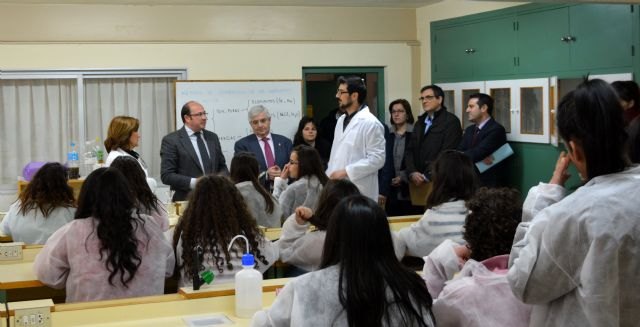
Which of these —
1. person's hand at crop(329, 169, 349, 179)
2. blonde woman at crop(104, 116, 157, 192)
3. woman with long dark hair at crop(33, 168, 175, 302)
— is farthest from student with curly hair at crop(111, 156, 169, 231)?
blonde woman at crop(104, 116, 157, 192)

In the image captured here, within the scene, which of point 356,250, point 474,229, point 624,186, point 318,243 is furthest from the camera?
point 318,243

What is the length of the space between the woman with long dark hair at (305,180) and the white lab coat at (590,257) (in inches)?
122

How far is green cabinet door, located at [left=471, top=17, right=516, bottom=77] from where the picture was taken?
698 cm

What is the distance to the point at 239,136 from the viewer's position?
7.95 meters

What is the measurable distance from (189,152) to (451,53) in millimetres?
2825

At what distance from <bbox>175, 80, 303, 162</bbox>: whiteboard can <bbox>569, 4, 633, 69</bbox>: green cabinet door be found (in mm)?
2835

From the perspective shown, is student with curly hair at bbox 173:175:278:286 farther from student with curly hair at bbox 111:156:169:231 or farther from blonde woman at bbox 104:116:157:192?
blonde woman at bbox 104:116:157:192

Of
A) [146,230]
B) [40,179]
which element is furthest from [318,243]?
[40,179]

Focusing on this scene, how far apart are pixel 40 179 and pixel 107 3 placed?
3.56 metres

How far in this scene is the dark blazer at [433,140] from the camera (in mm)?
7137

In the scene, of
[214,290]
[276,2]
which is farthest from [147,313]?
[276,2]

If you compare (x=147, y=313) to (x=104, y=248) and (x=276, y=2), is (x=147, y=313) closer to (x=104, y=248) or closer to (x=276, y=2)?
(x=104, y=248)

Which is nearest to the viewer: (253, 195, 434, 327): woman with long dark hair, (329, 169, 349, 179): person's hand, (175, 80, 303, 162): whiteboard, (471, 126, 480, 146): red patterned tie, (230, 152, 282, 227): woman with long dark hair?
(253, 195, 434, 327): woman with long dark hair

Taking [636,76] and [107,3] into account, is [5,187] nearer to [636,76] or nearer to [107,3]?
[107,3]
